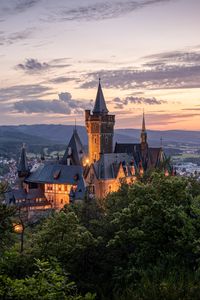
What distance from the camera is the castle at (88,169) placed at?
89.8 metres

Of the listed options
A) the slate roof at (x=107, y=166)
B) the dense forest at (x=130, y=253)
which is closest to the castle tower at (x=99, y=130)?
the slate roof at (x=107, y=166)

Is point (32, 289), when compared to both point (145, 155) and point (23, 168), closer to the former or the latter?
point (145, 155)

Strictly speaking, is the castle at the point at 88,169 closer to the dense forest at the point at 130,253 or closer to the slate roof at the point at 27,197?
the slate roof at the point at 27,197

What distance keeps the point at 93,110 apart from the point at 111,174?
22.1 meters

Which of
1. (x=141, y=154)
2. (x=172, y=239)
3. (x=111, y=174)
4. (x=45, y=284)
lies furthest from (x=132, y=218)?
(x=141, y=154)

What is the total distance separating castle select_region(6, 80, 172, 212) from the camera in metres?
89.8

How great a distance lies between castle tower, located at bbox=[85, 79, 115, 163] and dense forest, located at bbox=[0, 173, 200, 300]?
6975cm

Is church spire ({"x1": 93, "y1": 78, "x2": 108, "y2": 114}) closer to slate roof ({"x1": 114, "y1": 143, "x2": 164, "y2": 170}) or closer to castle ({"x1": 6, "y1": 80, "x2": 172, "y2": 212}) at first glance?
castle ({"x1": 6, "y1": 80, "x2": 172, "y2": 212})

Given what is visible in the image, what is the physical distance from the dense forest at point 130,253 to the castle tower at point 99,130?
69751 millimetres

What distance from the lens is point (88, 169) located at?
92.3 meters

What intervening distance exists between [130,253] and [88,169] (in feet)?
211

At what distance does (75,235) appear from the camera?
1142 inches

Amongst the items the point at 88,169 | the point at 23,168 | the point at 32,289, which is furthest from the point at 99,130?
the point at 32,289

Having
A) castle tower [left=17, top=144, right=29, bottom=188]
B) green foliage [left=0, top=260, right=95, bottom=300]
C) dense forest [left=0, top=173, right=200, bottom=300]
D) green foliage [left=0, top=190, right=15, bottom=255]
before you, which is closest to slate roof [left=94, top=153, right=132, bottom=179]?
castle tower [left=17, top=144, right=29, bottom=188]
